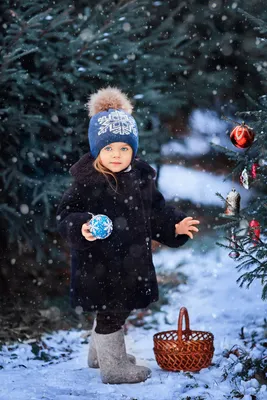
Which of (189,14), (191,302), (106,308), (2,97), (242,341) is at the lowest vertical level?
(191,302)

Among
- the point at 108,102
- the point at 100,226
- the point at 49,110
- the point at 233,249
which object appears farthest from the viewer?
the point at 49,110

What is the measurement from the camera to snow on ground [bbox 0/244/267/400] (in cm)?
421

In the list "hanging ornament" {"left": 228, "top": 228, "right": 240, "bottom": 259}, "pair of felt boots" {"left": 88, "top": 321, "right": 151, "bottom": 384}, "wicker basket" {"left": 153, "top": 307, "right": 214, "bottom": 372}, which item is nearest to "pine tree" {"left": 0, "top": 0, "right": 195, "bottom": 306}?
"pair of felt boots" {"left": 88, "top": 321, "right": 151, "bottom": 384}

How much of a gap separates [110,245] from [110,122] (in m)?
0.89

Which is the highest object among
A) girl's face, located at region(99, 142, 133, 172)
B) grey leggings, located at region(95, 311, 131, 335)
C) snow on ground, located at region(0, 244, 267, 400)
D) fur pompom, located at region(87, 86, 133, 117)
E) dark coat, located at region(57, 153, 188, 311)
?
fur pompom, located at region(87, 86, 133, 117)

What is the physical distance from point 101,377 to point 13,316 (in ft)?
6.22

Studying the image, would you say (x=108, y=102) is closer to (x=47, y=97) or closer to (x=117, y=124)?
(x=117, y=124)

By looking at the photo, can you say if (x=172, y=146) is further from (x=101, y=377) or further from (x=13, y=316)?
(x=101, y=377)

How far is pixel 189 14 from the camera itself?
26.3 ft

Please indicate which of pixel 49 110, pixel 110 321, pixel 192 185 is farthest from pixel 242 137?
pixel 192 185

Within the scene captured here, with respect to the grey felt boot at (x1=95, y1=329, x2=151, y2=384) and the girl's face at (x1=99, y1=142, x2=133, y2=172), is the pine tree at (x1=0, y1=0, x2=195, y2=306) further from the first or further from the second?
the grey felt boot at (x1=95, y1=329, x2=151, y2=384)

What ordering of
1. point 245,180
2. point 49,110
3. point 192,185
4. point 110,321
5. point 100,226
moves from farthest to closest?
point 192,185, point 49,110, point 110,321, point 245,180, point 100,226

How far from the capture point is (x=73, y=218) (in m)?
4.40

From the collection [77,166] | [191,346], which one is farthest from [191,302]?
[77,166]
